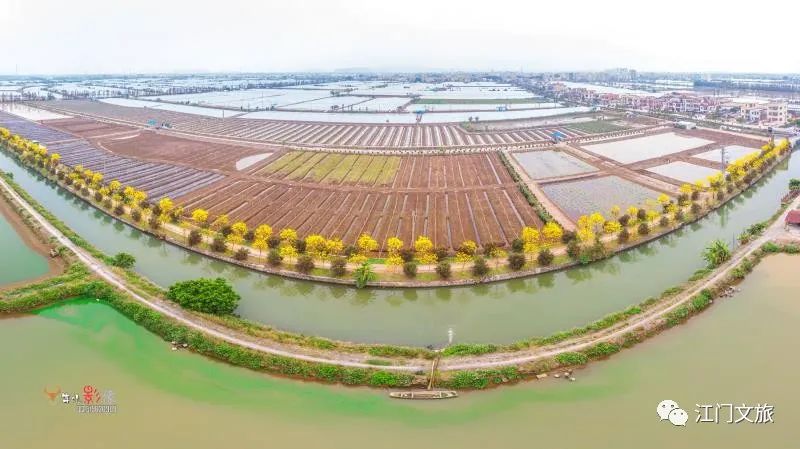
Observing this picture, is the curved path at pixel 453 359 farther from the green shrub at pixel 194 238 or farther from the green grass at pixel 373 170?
the green grass at pixel 373 170

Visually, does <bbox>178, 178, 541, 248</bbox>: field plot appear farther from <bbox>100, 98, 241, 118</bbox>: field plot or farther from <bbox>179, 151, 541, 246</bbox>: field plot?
<bbox>100, 98, 241, 118</bbox>: field plot

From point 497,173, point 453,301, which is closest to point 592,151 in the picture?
point 497,173

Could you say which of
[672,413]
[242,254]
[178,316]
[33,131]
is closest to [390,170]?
[242,254]

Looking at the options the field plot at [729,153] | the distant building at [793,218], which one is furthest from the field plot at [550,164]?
the distant building at [793,218]

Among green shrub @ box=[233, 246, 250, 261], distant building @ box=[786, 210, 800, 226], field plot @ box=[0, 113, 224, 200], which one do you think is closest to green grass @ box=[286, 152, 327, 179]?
field plot @ box=[0, 113, 224, 200]

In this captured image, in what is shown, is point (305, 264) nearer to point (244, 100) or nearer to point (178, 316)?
point (178, 316)
